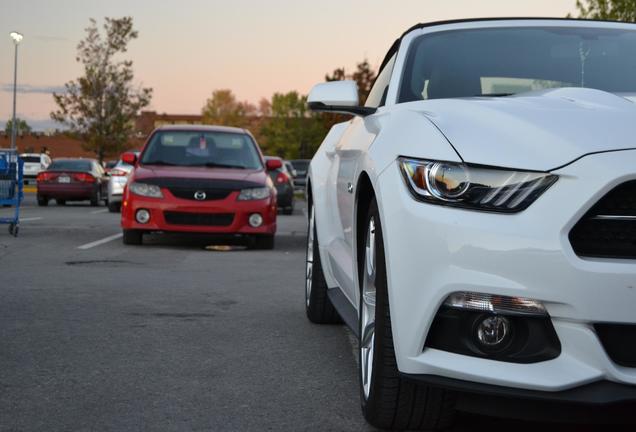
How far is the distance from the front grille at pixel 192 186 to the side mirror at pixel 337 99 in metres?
7.52

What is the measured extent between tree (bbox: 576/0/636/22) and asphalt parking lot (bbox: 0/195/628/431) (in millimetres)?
29092

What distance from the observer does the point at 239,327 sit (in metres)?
6.46

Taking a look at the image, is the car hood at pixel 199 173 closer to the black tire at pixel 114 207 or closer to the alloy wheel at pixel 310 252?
the alloy wheel at pixel 310 252

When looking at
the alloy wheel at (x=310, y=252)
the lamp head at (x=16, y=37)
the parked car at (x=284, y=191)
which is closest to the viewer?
the alloy wheel at (x=310, y=252)

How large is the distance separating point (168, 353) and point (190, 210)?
281 inches

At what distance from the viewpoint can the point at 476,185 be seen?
346cm

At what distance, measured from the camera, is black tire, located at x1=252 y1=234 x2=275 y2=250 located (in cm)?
1309

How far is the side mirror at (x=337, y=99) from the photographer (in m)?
4.96

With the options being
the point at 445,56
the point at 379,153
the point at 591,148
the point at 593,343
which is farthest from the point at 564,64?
the point at 593,343

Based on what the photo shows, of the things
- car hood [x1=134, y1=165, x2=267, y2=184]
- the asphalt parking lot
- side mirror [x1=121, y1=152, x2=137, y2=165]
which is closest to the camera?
the asphalt parking lot

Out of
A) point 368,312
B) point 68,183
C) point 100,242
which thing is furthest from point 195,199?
point 68,183

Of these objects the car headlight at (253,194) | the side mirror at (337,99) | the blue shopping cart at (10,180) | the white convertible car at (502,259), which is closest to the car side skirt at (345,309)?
the white convertible car at (502,259)

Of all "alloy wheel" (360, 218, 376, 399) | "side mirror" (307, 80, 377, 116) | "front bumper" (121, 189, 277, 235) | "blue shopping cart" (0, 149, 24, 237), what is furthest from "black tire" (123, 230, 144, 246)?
"alloy wheel" (360, 218, 376, 399)

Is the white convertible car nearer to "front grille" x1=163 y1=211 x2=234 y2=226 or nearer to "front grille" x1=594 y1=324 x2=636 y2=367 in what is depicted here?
"front grille" x1=594 y1=324 x2=636 y2=367
